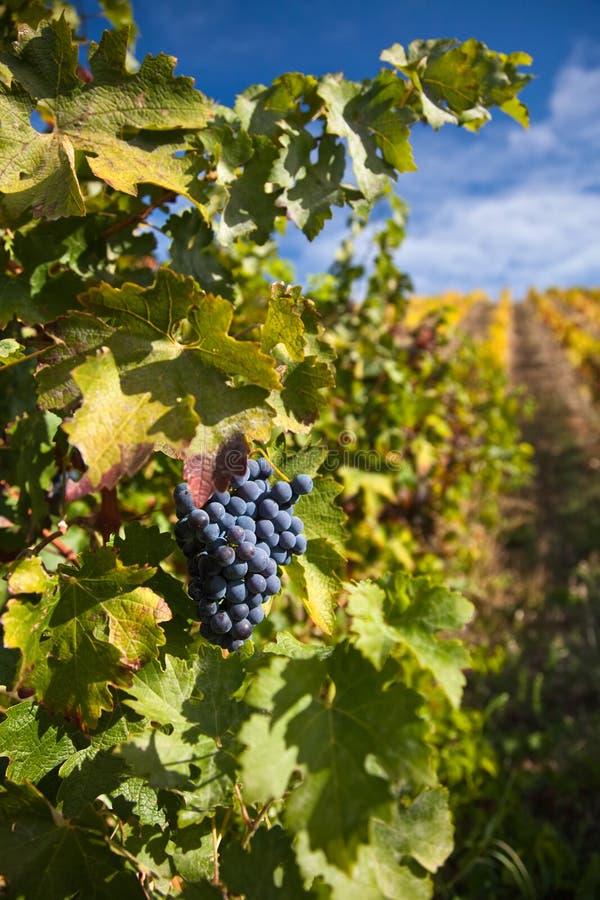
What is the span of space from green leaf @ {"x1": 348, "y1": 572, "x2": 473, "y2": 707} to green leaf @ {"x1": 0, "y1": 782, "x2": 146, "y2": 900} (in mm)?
599

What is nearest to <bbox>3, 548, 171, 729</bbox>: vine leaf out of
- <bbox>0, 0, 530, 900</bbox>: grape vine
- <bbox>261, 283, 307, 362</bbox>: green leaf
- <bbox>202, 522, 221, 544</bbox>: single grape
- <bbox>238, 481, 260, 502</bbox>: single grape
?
<bbox>0, 0, 530, 900</bbox>: grape vine

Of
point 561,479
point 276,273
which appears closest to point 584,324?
point 561,479

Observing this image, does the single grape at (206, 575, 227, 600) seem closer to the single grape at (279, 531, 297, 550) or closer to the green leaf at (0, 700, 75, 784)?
the single grape at (279, 531, 297, 550)

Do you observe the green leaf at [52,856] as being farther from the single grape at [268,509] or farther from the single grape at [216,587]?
the single grape at [268,509]

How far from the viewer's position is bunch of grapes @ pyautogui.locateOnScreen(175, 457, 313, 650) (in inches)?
41.3

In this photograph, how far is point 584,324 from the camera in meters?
25.0

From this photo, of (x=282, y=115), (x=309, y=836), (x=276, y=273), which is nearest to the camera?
(x=309, y=836)

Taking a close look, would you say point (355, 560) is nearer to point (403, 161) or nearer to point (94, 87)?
Answer: point (403, 161)

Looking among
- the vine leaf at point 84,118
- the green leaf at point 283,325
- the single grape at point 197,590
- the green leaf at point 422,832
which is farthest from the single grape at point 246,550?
the vine leaf at point 84,118

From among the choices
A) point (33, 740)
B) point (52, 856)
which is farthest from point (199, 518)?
point (52, 856)

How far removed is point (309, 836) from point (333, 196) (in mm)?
1289

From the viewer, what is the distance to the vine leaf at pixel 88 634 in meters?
1.01

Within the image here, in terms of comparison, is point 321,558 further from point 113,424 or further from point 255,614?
point 113,424

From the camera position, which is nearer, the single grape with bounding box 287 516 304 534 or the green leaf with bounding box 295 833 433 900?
the green leaf with bounding box 295 833 433 900
